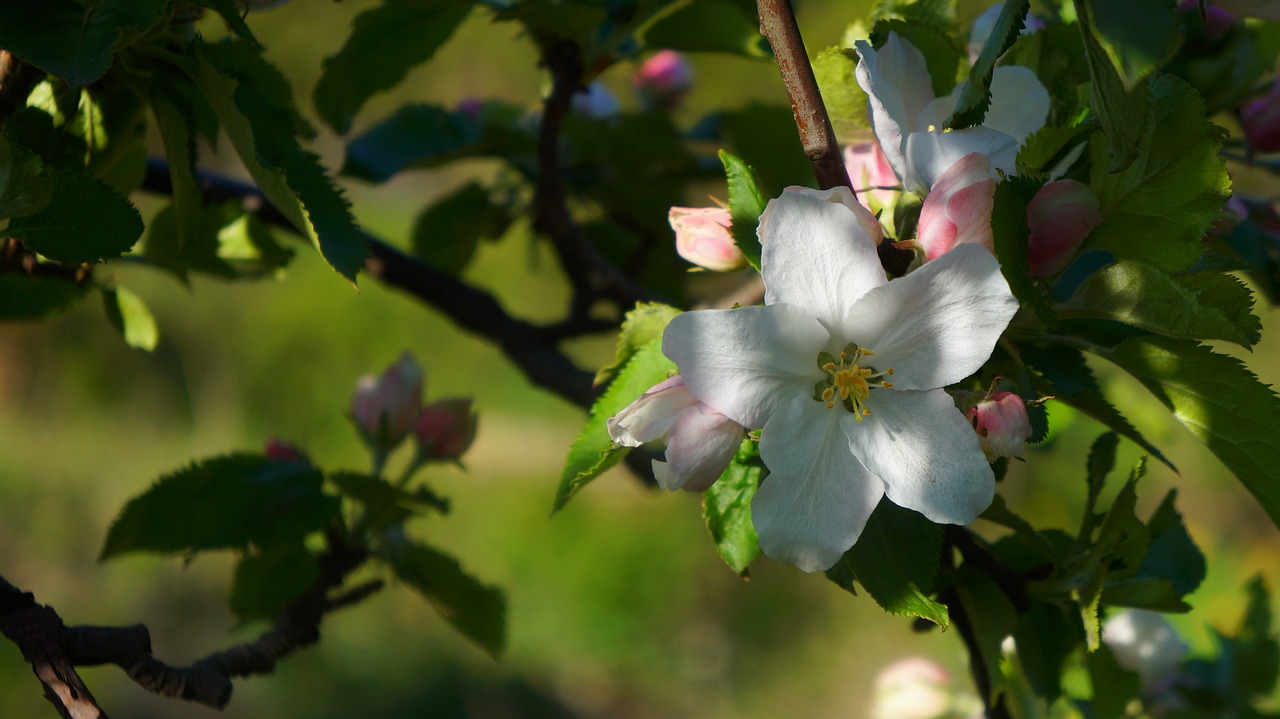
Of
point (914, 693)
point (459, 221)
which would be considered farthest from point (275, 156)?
point (914, 693)

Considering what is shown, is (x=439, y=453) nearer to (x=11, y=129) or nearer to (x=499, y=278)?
(x=11, y=129)

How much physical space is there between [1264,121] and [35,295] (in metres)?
0.86

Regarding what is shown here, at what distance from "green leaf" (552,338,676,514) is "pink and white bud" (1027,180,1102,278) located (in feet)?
0.56

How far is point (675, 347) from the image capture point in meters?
0.42

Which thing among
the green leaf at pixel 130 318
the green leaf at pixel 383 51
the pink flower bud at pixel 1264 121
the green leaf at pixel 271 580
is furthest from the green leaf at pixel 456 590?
the pink flower bud at pixel 1264 121

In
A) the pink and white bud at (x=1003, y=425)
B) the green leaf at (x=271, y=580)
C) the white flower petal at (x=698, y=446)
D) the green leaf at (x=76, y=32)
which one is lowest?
the green leaf at (x=271, y=580)

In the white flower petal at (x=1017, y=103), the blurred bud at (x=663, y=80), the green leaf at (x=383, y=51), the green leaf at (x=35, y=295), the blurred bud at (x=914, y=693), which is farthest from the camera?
the blurred bud at (x=663, y=80)

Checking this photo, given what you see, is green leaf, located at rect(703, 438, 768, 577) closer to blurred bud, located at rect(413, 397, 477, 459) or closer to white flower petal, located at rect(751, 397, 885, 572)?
white flower petal, located at rect(751, 397, 885, 572)

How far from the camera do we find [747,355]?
43 cm

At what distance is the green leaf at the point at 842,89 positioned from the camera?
56 cm

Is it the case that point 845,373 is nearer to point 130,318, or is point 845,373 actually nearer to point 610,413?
point 610,413

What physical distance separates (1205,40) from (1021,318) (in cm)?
33

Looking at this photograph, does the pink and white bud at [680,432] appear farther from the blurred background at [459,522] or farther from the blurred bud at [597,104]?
the blurred background at [459,522]

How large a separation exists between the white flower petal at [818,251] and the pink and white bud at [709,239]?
2.7 inches
